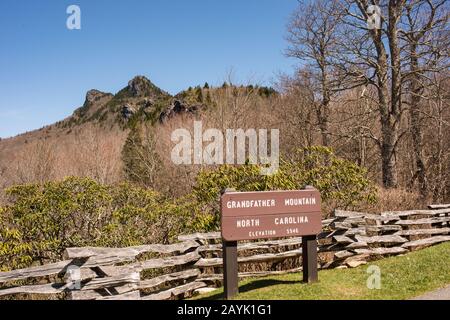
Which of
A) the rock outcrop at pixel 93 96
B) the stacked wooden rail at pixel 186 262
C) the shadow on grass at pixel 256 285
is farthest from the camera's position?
the rock outcrop at pixel 93 96

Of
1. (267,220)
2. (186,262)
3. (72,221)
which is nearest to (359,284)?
(267,220)

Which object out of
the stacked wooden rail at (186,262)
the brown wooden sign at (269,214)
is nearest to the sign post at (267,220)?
the brown wooden sign at (269,214)

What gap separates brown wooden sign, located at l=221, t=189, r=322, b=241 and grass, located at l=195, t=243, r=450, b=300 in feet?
3.06

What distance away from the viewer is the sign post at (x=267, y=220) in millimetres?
6891

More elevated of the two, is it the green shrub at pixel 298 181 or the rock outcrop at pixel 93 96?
the rock outcrop at pixel 93 96

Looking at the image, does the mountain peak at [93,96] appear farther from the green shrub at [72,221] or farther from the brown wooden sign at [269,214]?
the brown wooden sign at [269,214]

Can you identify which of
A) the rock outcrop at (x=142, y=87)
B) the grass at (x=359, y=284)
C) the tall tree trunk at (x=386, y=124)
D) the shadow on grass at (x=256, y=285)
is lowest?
the shadow on grass at (x=256, y=285)

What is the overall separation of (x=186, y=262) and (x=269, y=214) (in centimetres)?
231

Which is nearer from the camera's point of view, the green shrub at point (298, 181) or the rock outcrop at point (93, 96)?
the green shrub at point (298, 181)

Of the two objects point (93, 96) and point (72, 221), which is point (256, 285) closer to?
point (72, 221)

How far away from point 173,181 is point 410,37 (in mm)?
14933

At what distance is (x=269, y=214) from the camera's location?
7.15 m

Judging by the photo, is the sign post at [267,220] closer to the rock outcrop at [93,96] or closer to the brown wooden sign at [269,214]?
the brown wooden sign at [269,214]

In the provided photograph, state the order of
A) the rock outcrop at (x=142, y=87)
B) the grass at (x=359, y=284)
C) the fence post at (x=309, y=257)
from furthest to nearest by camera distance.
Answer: the rock outcrop at (x=142, y=87) → the fence post at (x=309, y=257) → the grass at (x=359, y=284)
